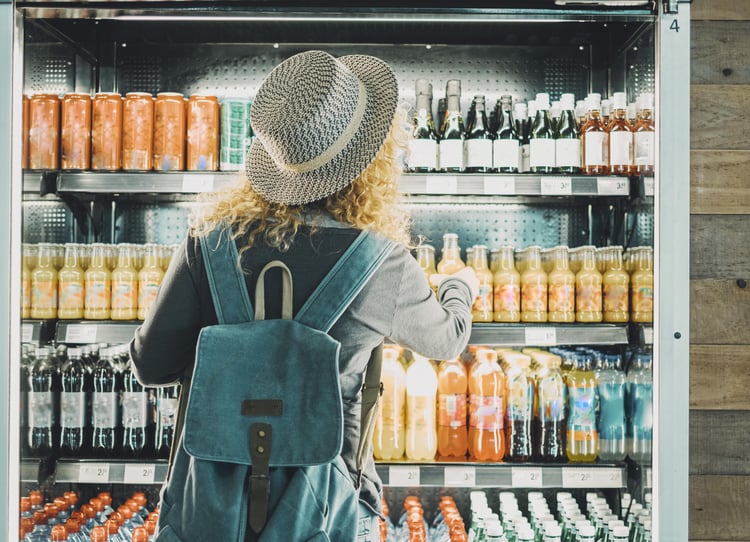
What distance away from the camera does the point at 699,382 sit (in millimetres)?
2240

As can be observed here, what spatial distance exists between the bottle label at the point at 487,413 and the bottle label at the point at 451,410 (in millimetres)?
35

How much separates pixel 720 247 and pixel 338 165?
4.82ft

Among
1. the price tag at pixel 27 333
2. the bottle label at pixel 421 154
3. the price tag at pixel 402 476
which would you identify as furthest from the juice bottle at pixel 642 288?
the price tag at pixel 27 333

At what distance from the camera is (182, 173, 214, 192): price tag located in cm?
205

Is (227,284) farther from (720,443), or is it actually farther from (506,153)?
(720,443)

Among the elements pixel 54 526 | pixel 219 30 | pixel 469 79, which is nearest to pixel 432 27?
pixel 469 79

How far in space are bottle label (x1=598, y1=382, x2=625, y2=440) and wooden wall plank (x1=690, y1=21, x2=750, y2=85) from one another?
1.01m

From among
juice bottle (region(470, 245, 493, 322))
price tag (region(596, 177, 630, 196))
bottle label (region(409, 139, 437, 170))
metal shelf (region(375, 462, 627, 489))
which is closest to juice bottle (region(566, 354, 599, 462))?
metal shelf (region(375, 462, 627, 489))

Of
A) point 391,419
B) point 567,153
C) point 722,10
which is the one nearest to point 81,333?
point 391,419

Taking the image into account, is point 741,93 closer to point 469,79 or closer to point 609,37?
point 609,37

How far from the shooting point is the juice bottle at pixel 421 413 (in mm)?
2236

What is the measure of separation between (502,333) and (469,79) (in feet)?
3.27

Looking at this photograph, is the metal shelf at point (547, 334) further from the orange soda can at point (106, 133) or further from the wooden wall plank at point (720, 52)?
the orange soda can at point (106, 133)

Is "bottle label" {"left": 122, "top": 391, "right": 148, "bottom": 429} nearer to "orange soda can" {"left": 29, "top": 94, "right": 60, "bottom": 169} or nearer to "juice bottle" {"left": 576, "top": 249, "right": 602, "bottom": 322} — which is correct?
"orange soda can" {"left": 29, "top": 94, "right": 60, "bottom": 169}
